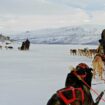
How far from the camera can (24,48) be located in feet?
113

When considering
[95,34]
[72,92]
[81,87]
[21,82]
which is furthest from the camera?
[95,34]

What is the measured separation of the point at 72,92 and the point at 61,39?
631 feet

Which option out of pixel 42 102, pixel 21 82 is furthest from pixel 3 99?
pixel 21 82

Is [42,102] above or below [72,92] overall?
below

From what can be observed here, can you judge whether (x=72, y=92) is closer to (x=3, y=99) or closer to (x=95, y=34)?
(x=3, y=99)

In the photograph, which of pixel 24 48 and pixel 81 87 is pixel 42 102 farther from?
pixel 24 48

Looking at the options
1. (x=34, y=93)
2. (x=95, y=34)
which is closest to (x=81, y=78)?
(x=34, y=93)

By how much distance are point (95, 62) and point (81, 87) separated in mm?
6097

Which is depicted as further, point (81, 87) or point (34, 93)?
point (34, 93)

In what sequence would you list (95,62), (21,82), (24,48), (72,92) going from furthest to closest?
(24,48)
(95,62)
(21,82)
(72,92)

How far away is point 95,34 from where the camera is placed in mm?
189375

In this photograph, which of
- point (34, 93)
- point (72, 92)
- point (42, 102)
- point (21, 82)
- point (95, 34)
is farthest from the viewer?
point (95, 34)

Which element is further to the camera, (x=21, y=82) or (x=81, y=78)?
(x=21, y=82)

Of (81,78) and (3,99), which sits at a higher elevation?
(81,78)
